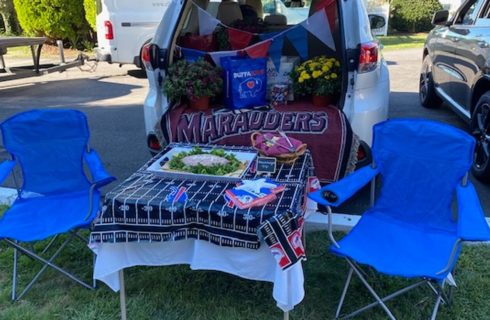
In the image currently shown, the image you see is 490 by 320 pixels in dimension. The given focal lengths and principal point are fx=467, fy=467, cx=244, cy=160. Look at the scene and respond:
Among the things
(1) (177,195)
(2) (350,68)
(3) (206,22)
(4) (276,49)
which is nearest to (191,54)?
(3) (206,22)

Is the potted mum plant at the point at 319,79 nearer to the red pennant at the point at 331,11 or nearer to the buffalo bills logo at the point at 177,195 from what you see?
the red pennant at the point at 331,11

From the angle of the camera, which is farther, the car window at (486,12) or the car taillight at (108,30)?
the car taillight at (108,30)

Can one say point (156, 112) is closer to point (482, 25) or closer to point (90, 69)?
point (482, 25)

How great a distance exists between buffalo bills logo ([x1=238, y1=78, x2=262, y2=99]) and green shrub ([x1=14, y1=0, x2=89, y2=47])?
1026 centimetres

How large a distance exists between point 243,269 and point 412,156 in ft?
3.74

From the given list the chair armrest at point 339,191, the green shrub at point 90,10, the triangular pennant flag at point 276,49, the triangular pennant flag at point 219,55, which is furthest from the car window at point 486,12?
the green shrub at point 90,10

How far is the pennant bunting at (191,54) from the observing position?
411cm

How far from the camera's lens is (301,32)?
427 centimetres

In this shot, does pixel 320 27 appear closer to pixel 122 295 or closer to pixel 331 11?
pixel 331 11

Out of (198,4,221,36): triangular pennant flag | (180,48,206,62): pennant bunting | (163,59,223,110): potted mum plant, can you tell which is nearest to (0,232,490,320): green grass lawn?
(163,59,223,110): potted mum plant

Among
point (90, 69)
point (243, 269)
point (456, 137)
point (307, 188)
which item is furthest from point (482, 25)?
point (90, 69)

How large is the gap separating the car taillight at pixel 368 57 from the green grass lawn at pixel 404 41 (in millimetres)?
10513

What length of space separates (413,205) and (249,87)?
1.83 metres

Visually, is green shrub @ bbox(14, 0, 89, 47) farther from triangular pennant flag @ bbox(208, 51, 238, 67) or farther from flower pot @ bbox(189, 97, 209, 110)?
flower pot @ bbox(189, 97, 209, 110)
